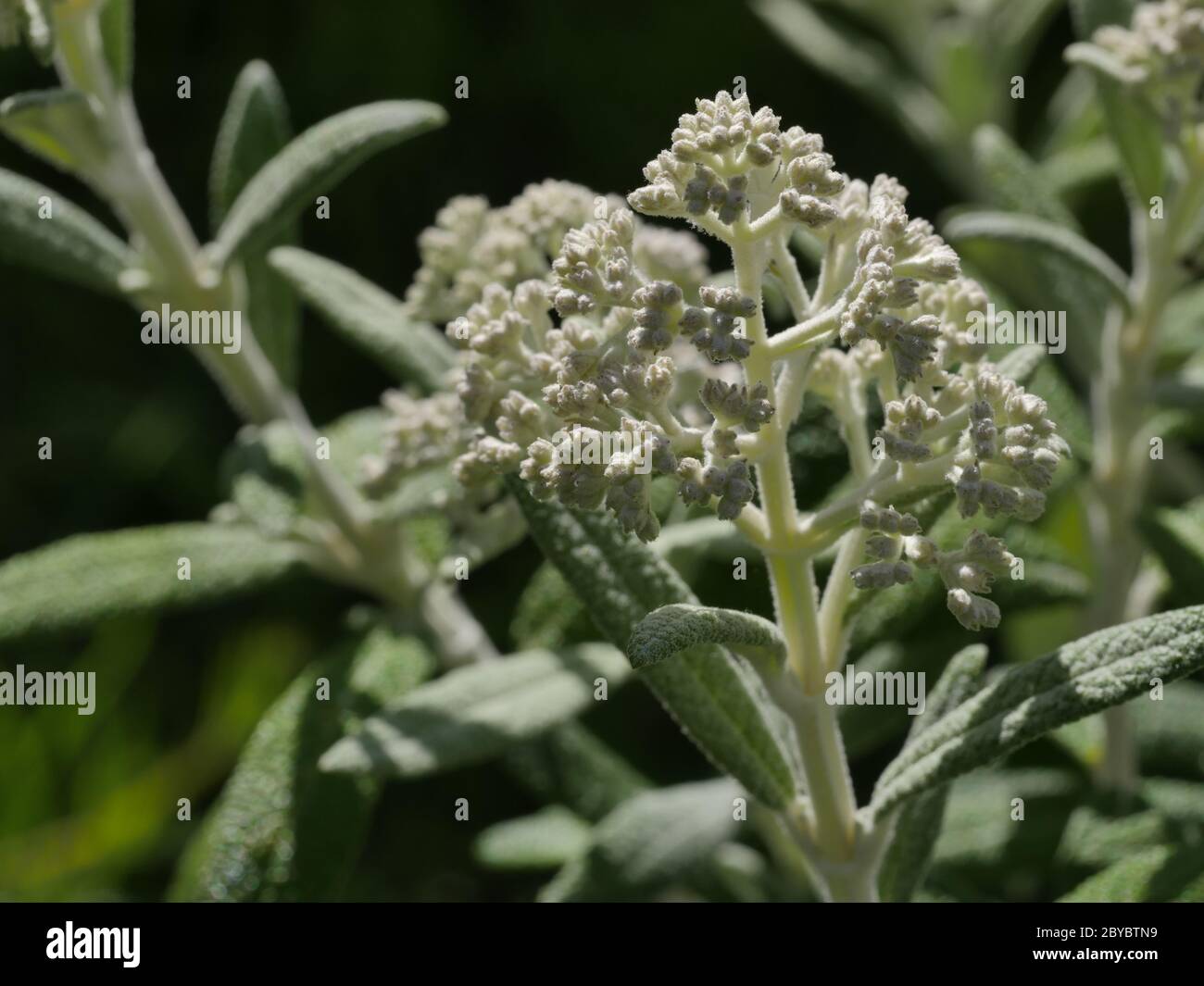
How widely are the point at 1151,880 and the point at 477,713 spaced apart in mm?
1009

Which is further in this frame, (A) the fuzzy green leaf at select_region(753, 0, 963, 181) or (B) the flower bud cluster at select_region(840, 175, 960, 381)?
(A) the fuzzy green leaf at select_region(753, 0, 963, 181)

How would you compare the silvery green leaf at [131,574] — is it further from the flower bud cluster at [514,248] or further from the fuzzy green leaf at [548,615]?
the flower bud cluster at [514,248]

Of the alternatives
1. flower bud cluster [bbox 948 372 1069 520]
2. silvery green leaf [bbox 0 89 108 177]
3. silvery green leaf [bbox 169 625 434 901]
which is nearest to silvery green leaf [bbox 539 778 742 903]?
silvery green leaf [bbox 169 625 434 901]

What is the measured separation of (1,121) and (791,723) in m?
1.48

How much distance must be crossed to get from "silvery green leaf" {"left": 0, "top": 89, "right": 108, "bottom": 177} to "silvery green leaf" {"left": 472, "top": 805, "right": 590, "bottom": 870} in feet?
4.59

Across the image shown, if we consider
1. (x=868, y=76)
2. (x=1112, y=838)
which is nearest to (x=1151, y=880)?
(x=1112, y=838)

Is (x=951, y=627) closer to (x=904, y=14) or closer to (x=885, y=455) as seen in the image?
(x=885, y=455)

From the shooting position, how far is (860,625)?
7.36ft

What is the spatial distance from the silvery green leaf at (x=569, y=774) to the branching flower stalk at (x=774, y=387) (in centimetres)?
88

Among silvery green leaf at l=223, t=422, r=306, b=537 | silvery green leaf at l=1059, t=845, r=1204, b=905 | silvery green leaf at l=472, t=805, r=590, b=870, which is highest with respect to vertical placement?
silvery green leaf at l=223, t=422, r=306, b=537

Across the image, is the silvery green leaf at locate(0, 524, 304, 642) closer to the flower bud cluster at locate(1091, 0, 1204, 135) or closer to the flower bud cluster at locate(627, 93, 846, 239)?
the flower bud cluster at locate(627, 93, 846, 239)

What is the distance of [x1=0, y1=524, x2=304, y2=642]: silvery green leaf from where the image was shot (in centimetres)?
243

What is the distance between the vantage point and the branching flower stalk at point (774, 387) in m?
1.55

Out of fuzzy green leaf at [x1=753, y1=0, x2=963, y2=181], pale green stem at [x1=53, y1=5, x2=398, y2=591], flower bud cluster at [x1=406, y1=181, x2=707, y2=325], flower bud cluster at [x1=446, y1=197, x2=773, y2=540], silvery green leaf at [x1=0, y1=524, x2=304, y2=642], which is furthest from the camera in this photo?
fuzzy green leaf at [x1=753, y1=0, x2=963, y2=181]
